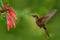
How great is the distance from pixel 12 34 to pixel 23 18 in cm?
22

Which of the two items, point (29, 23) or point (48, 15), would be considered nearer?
point (48, 15)

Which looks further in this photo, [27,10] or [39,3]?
[39,3]

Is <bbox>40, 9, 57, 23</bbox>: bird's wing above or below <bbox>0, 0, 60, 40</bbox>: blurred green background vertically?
below

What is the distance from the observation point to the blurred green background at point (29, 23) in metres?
2.08

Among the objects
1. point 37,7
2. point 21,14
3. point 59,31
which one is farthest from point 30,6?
point 59,31

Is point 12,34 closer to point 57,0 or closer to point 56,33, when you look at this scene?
point 56,33

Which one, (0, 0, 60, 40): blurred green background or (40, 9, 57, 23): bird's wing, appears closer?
(40, 9, 57, 23): bird's wing

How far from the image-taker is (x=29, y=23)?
2.25 metres

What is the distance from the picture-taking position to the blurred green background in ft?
6.84

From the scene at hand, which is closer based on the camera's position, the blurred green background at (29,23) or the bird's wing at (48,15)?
the bird's wing at (48,15)

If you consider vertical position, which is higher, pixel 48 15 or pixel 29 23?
pixel 29 23

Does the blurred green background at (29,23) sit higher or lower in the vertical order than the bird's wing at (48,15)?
higher

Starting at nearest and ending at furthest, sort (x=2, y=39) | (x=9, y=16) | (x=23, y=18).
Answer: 1. (x=9, y=16)
2. (x=2, y=39)
3. (x=23, y=18)

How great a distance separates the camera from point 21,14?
6.92ft
